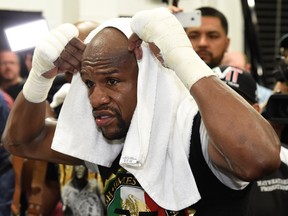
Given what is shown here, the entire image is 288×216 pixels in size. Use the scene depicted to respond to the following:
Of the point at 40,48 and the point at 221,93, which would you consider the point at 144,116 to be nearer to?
the point at 221,93

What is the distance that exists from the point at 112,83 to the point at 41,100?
1.32 feet

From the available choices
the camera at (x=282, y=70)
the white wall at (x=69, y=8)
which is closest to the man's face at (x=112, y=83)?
the camera at (x=282, y=70)

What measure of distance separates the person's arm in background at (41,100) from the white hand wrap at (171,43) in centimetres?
27

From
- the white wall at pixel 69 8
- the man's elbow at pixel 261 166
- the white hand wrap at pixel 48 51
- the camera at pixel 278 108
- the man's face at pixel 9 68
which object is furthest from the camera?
the white wall at pixel 69 8

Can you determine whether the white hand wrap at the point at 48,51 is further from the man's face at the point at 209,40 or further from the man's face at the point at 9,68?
the man's face at the point at 9,68

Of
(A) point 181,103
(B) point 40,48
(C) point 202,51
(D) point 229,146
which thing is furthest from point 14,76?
(D) point 229,146

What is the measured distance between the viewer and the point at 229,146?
1275 mm

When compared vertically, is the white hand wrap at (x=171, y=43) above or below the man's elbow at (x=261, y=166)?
above

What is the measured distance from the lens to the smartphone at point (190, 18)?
6.84 ft

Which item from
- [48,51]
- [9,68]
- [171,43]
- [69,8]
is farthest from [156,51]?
[69,8]

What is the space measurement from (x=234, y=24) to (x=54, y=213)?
138 inches

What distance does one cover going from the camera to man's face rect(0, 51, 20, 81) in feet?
11.7

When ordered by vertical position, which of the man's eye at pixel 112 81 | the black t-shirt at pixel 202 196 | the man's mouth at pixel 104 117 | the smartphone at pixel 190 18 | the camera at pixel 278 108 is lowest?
the black t-shirt at pixel 202 196

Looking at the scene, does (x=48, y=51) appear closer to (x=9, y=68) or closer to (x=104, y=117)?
(x=104, y=117)
